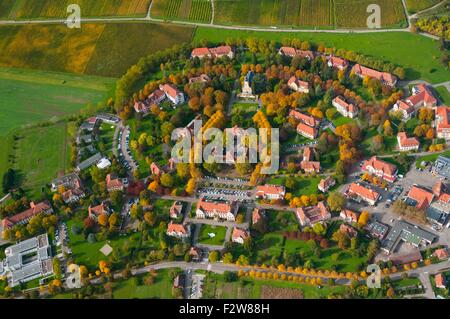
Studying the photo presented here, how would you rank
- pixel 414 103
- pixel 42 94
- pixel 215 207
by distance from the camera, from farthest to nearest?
1. pixel 42 94
2. pixel 414 103
3. pixel 215 207

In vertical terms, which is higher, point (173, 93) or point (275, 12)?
point (275, 12)

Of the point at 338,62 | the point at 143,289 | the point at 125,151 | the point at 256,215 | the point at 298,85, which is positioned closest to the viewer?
the point at 143,289

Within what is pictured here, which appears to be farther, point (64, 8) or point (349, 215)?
point (64, 8)

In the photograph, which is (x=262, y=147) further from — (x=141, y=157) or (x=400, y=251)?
(x=400, y=251)

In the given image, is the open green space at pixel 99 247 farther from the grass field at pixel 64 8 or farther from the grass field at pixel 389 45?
the grass field at pixel 64 8

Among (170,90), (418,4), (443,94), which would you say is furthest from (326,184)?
(418,4)

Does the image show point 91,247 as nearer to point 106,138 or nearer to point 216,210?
point 216,210

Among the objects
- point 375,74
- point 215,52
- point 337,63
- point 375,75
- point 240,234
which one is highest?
point 215,52
